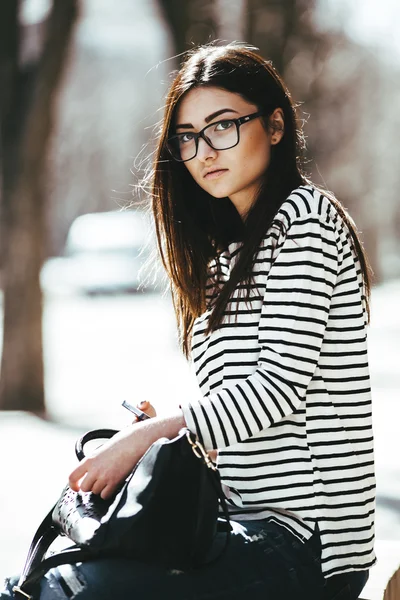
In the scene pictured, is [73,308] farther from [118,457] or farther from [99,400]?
[118,457]

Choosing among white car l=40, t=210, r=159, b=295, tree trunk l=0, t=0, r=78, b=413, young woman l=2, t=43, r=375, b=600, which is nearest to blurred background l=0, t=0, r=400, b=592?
tree trunk l=0, t=0, r=78, b=413

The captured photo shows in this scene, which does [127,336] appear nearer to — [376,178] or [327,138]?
[327,138]

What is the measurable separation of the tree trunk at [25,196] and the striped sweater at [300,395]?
275 inches

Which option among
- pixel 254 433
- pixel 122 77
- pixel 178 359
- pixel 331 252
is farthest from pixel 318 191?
pixel 122 77

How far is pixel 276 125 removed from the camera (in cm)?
245

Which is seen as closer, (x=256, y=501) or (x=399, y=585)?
(x=256, y=501)

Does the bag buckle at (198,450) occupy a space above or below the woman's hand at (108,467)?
above

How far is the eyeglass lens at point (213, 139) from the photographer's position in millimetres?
2346

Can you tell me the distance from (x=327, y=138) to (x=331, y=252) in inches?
725

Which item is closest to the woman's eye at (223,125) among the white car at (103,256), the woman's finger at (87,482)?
the woman's finger at (87,482)

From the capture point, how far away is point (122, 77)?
45.2m

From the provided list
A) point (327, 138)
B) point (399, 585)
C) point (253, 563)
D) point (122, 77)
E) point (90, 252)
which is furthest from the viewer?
point (122, 77)

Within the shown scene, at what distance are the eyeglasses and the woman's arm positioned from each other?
718 mm

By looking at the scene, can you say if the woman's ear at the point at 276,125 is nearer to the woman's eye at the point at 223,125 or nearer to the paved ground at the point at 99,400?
the woman's eye at the point at 223,125
